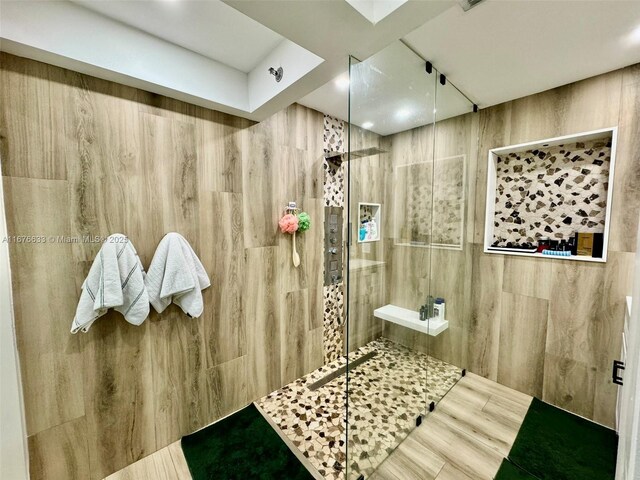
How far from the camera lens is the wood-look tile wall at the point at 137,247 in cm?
127

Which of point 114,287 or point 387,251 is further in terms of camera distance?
point 387,251

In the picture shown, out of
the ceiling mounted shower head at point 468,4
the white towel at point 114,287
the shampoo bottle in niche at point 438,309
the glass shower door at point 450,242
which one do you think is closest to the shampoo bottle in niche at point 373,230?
the glass shower door at point 450,242

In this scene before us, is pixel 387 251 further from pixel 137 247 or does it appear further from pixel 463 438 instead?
pixel 137 247

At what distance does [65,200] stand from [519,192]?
3313 mm

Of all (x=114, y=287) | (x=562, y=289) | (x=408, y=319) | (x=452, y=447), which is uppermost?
(x=114, y=287)

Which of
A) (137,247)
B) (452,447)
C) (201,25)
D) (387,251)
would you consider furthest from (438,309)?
(201,25)

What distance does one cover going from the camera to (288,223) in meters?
2.14

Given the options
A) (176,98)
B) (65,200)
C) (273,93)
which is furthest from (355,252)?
(65,200)

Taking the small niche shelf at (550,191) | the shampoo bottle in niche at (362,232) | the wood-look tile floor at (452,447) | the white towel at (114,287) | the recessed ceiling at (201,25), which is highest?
the recessed ceiling at (201,25)

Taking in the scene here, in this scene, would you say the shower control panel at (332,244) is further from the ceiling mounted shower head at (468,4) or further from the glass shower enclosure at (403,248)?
the ceiling mounted shower head at (468,4)

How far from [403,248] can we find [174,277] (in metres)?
1.82

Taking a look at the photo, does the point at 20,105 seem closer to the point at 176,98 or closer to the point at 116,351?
the point at 176,98

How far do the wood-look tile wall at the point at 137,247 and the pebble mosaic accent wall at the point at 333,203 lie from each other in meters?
0.32

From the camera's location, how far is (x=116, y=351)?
1.50 m
